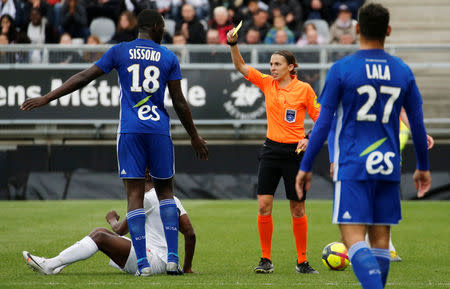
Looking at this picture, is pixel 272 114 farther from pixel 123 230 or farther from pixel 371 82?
pixel 371 82

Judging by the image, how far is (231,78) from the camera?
17172 millimetres

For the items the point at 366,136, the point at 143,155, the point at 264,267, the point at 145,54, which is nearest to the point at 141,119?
the point at 143,155

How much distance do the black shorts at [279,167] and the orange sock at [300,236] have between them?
245mm

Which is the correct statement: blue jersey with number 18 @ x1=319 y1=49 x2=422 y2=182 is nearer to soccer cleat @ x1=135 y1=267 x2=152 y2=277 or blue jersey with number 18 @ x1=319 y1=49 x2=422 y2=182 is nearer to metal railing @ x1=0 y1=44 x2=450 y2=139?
soccer cleat @ x1=135 y1=267 x2=152 y2=277

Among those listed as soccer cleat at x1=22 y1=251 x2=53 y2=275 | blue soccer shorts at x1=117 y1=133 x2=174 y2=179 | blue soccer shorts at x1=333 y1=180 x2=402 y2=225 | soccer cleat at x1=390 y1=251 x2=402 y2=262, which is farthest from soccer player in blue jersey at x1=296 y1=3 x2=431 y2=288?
soccer cleat at x1=390 y1=251 x2=402 y2=262

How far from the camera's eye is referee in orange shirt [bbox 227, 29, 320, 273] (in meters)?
8.91

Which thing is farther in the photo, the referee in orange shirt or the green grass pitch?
the referee in orange shirt

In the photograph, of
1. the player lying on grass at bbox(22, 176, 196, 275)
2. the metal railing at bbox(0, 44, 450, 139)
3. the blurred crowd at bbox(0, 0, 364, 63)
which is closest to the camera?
the player lying on grass at bbox(22, 176, 196, 275)

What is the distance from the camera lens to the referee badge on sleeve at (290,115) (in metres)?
8.98

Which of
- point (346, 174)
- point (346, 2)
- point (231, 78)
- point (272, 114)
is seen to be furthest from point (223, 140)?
point (346, 174)

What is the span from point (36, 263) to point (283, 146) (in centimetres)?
272

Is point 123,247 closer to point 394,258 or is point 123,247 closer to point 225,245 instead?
point 225,245

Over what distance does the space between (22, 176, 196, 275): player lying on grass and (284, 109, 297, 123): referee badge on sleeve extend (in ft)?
4.77

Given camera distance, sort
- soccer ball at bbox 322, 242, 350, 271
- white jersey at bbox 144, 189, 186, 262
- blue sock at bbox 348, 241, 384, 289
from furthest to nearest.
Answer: soccer ball at bbox 322, 242, 350, 271 < white jersey at bbox 144, 189, 186, 262 < blue sock at bbox 348, 241, 384, 289
